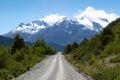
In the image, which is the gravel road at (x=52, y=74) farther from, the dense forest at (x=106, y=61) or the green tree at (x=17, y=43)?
the green tree at (x=17, y=43)

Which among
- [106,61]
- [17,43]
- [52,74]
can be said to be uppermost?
[17,43]

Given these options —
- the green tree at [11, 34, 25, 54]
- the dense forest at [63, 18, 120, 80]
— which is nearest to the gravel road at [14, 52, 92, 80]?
the dense forest at [63, 18, 120, 80]

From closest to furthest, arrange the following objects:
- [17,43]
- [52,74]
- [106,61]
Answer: [52,74], [106,61], [17,43]

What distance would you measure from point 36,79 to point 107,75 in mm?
8537

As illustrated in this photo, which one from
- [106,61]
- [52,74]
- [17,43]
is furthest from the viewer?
[17,43]

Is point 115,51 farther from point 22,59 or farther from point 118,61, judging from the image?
point 22,59

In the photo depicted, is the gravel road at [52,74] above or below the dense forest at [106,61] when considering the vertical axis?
below

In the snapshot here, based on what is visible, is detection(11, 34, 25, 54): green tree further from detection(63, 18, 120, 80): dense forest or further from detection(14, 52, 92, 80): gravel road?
detection(14, 52, 92, 80): gravel road

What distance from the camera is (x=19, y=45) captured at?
314 ft

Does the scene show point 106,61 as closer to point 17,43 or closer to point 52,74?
point 52,74

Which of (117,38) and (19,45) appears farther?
(19,45)

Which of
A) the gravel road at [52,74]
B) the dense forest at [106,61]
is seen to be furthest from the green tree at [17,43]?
the gravel road at [52,74]

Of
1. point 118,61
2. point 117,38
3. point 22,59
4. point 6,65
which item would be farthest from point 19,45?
point 118,61

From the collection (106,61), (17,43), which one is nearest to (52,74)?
(106,61)
